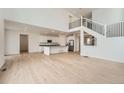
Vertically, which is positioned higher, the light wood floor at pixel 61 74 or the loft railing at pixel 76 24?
the loft railing at pixel 76 24

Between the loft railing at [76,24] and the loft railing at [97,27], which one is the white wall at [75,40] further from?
the loft railing at [97,27]

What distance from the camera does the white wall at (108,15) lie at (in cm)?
631

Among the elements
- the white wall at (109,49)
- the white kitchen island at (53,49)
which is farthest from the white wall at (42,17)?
the white wall at (109,49)

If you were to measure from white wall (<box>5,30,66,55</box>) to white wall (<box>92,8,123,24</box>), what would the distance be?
18.2ft

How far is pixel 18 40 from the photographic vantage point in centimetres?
830

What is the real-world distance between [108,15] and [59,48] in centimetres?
562

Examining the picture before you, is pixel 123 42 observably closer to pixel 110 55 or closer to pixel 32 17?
pixel 110 55

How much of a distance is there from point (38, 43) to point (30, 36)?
4.17ft

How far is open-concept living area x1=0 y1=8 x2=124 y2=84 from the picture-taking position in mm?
3400

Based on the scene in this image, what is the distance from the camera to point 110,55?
531 cm

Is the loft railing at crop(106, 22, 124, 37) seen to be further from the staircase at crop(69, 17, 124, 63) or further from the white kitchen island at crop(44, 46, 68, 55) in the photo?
the white kitchen island at crop(44, 46, 68, 55)

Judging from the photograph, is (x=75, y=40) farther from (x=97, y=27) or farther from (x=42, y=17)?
(x=42, y=17)
